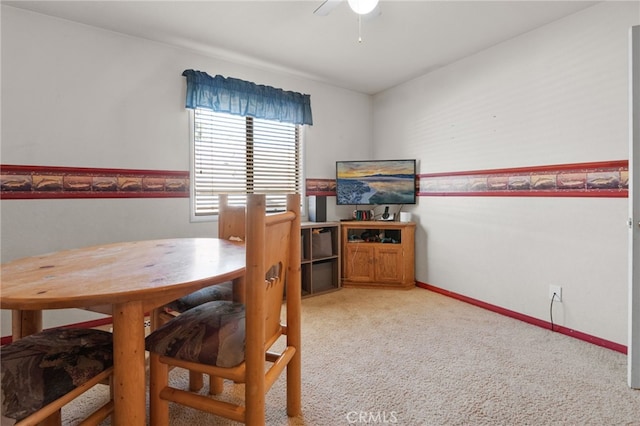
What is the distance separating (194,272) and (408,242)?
2789mm

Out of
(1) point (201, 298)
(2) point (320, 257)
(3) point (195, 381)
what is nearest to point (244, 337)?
(1) point (201, 298)

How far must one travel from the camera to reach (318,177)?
12.5 feet

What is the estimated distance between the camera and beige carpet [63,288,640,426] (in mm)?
1486

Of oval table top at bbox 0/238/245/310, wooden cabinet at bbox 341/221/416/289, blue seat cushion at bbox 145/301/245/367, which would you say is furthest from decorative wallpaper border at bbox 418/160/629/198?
blue seat cushion at bbox 145/301/245/367

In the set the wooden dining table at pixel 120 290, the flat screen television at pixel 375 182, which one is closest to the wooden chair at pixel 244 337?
the wooden dining table at pixel 120 290

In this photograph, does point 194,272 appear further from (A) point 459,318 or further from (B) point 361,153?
(B) point 361,153

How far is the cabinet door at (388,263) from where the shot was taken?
3486 millimetres

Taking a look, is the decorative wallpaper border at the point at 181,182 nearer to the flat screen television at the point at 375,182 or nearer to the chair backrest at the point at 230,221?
the flat screen television at the point at 375,182

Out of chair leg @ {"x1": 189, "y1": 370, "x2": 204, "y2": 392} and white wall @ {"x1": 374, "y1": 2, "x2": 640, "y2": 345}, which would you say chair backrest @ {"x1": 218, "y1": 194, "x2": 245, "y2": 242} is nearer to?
chair leg @ {"x1": 189, "y1": 370, "x2": 204, "y2": 392}

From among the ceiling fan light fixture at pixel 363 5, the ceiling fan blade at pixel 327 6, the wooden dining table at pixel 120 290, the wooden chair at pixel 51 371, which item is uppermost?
the ceiling fan blade at pixel 327 6

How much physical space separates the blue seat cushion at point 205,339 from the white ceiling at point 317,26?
217 cm

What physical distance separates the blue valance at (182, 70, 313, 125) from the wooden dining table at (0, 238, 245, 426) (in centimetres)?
200

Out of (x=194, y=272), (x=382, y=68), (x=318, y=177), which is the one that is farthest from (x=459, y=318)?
(x=382, y=68)

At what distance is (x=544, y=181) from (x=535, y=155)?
0.77ft
